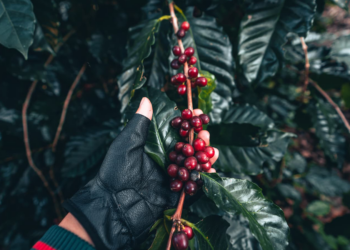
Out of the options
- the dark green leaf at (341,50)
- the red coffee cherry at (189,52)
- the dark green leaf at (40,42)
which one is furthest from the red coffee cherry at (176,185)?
the dark green leaf at (341,50)

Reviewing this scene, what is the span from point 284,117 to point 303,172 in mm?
530

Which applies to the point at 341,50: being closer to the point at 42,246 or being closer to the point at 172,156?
the point at 172,156

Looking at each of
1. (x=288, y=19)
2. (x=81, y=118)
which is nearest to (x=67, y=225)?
(x=81, y=118)

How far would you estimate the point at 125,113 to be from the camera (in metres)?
1.02

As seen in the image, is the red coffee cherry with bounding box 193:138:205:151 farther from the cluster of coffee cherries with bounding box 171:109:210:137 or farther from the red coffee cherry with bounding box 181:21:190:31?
the red coffee cherry with bounding box 181:21:190:31

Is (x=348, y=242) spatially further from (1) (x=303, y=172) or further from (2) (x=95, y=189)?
(2) (x=95, y=189)

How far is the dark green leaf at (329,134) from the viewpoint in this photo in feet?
5.12

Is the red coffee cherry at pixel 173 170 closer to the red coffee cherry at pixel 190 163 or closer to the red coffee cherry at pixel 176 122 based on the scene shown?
the red coffee cherry at pixel 190 163

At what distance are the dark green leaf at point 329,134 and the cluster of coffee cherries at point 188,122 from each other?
112cm

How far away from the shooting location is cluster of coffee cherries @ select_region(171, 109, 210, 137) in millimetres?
910

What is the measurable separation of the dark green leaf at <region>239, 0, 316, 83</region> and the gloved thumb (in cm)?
54

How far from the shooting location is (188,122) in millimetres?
933

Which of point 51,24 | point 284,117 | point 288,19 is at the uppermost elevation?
point 51,24

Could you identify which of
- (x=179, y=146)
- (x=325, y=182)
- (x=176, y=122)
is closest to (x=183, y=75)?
(x=176, y=122)
